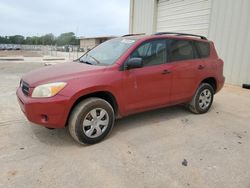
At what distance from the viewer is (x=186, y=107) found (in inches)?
200

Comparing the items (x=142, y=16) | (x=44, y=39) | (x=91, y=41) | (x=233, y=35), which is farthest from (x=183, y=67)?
(x=44, y=39)

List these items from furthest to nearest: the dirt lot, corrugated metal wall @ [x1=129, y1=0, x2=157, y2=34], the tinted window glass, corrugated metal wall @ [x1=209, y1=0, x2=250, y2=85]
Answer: corrugated metal wall @ [x1=129, y1=0, x2=157, y2=34] < corrugated metal wall @ [x1=209, y1=0, x2=250, y2=85] < the tinted window glass < the dirt lot

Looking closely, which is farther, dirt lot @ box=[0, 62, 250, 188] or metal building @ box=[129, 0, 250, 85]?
metal building @ box=[129, 0, 250, 85]

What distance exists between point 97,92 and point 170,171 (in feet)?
4.93

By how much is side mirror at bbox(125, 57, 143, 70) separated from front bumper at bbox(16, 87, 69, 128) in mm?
1080

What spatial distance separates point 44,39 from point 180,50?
92.6 metres

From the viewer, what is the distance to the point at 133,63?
11.2 feet

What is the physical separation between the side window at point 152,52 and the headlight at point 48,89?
1264mm

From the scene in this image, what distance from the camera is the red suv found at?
9.89 ft

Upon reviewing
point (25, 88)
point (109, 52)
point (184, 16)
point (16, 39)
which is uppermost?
point (16, 39)

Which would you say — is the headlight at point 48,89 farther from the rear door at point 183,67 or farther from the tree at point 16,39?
the tree at point 16,39

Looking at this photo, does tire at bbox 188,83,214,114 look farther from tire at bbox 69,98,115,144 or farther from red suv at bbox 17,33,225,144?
tire at bbox 69,98,115,144

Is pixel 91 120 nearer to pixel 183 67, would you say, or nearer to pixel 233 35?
pixel 183 67

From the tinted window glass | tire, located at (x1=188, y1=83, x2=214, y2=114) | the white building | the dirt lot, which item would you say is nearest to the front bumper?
the dirt lot
